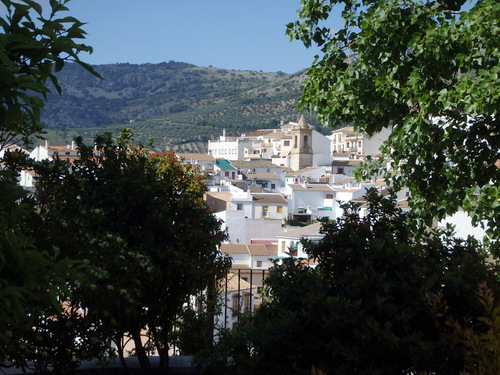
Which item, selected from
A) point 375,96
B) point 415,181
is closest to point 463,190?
point 415,181

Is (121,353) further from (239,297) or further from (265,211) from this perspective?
(265,211)

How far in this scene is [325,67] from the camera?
7.02 m

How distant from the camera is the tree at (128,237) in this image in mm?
4098

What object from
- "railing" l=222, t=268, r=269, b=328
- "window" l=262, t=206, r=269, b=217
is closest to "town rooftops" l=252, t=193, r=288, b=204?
"window" l=262, t=206, r=269, b=217

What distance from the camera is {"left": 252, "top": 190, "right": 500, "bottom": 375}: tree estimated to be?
3678 millimetres

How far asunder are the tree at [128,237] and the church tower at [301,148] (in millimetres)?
89191

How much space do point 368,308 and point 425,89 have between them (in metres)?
2.95

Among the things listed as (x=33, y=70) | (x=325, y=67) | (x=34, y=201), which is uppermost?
(x=325, y=67)

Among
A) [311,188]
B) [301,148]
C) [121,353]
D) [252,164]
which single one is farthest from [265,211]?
[121,353]

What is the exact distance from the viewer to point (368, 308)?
3.88 meters

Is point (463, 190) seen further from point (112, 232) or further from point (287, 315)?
point (112, 232)

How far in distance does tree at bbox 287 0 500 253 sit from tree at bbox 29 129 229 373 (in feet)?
7.90

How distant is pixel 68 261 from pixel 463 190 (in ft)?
16.0

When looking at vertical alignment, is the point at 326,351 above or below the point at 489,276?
below
